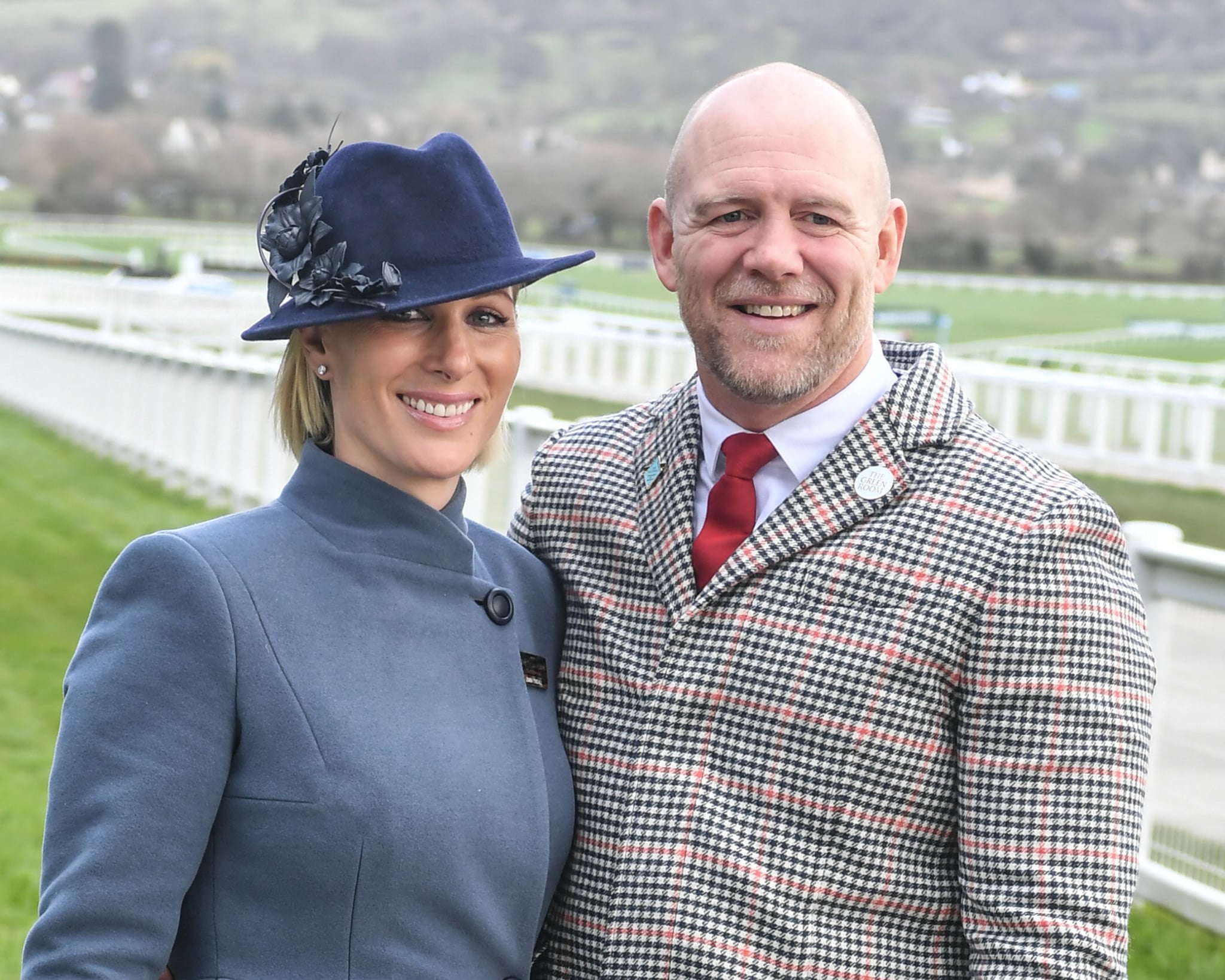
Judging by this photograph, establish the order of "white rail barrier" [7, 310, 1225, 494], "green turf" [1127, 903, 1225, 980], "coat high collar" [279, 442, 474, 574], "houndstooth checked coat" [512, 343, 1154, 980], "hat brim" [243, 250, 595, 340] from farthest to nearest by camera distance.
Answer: "white rail barrier" [7, 310, 1225, 494] → "green turf" [1127, 903, 1225, 980] → "coat high collar" [279, 442, 474, 574] → "hat brim" [243, 250, 595, 340] → "houndstooth checked coat" [512, 343, 1154, 980]

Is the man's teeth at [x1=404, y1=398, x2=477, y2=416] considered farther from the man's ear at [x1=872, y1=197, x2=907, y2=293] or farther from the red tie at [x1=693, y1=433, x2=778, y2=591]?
the man's ear at [x1=872, y1=197, x2=907, y2=293]

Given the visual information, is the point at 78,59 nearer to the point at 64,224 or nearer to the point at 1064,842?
the point at 64,224

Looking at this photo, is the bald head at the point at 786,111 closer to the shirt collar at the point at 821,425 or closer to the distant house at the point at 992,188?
the shirt collar at the point at 821,425

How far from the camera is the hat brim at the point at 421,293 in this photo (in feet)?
8.52

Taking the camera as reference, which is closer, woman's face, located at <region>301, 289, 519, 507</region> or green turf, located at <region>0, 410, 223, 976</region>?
woman's face, located at <region>301, 289, 519, 507</region>

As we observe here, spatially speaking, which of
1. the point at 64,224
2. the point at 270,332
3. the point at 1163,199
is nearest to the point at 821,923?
the point at 270,332

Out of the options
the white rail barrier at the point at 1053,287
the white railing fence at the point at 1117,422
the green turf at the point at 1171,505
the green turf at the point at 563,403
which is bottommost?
the white rail barrier at the point at 1053,287

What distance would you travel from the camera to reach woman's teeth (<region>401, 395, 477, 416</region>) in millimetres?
2697

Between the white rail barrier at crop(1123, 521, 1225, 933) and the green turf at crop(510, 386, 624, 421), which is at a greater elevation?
the white rail barrier at crop(1123, 521, 1225, 933)

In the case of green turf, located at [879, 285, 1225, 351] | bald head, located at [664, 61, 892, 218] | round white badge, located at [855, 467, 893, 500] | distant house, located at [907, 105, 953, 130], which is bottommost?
green turf, located at [879, 285, 1225, 351]

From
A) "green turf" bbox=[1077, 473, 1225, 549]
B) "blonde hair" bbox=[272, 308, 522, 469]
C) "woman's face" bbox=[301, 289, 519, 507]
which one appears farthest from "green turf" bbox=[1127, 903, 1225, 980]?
"green turf" bbox=[1077, 473, 1225, 549]

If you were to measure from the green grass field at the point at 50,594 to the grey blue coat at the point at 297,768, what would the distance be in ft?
8.97

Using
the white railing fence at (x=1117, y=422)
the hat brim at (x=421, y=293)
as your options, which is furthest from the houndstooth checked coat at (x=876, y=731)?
the white railing fence at (x=1117, y=422)

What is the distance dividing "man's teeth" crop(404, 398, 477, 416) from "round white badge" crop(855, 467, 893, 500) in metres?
0.67
